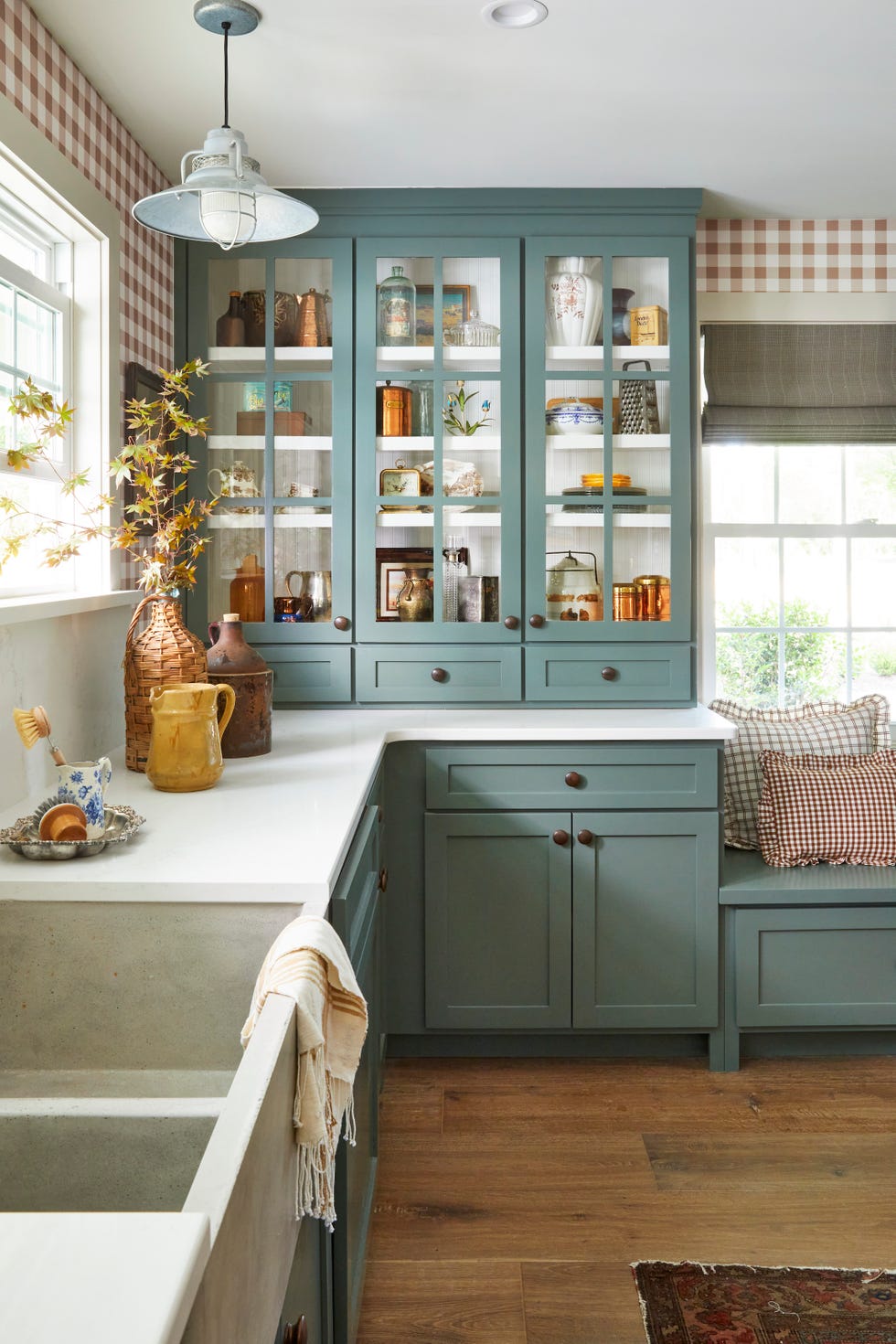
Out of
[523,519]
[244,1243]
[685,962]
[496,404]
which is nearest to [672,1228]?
[685,962]

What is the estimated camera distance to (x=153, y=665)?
7.44 ft

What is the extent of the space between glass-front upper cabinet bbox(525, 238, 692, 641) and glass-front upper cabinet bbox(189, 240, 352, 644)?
561 millimetres

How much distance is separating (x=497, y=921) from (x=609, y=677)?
79 centimetres

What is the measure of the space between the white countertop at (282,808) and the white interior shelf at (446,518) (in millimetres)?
548

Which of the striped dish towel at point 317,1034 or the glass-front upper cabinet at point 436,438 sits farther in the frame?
the glass-front upper cabinet at point 436,438

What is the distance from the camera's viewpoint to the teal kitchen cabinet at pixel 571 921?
2.83m

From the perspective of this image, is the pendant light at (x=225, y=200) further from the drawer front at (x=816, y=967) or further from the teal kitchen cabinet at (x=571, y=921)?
the drawer front at (x=816, y=967)

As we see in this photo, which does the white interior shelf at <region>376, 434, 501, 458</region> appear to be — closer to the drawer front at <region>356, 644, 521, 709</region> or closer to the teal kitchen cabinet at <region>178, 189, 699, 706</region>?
the teal kitchen cabinet at <region>178, 189, 699, 706</region>

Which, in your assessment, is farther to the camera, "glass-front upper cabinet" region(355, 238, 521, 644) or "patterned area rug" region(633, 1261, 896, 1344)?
"glass-front upper cabinet" region(355, 238, 521, 644)

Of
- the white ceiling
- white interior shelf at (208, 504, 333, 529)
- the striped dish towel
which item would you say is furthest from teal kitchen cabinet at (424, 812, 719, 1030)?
the white ceiling

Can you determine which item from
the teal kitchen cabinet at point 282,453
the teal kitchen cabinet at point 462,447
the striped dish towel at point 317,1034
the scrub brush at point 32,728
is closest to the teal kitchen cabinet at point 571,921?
the teal kitchen cabinet at point 462,447

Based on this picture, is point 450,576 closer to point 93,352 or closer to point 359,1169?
point 93,352

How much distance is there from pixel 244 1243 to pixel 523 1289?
56.0 inches

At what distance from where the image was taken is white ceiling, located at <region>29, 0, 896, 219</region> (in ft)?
7.10
